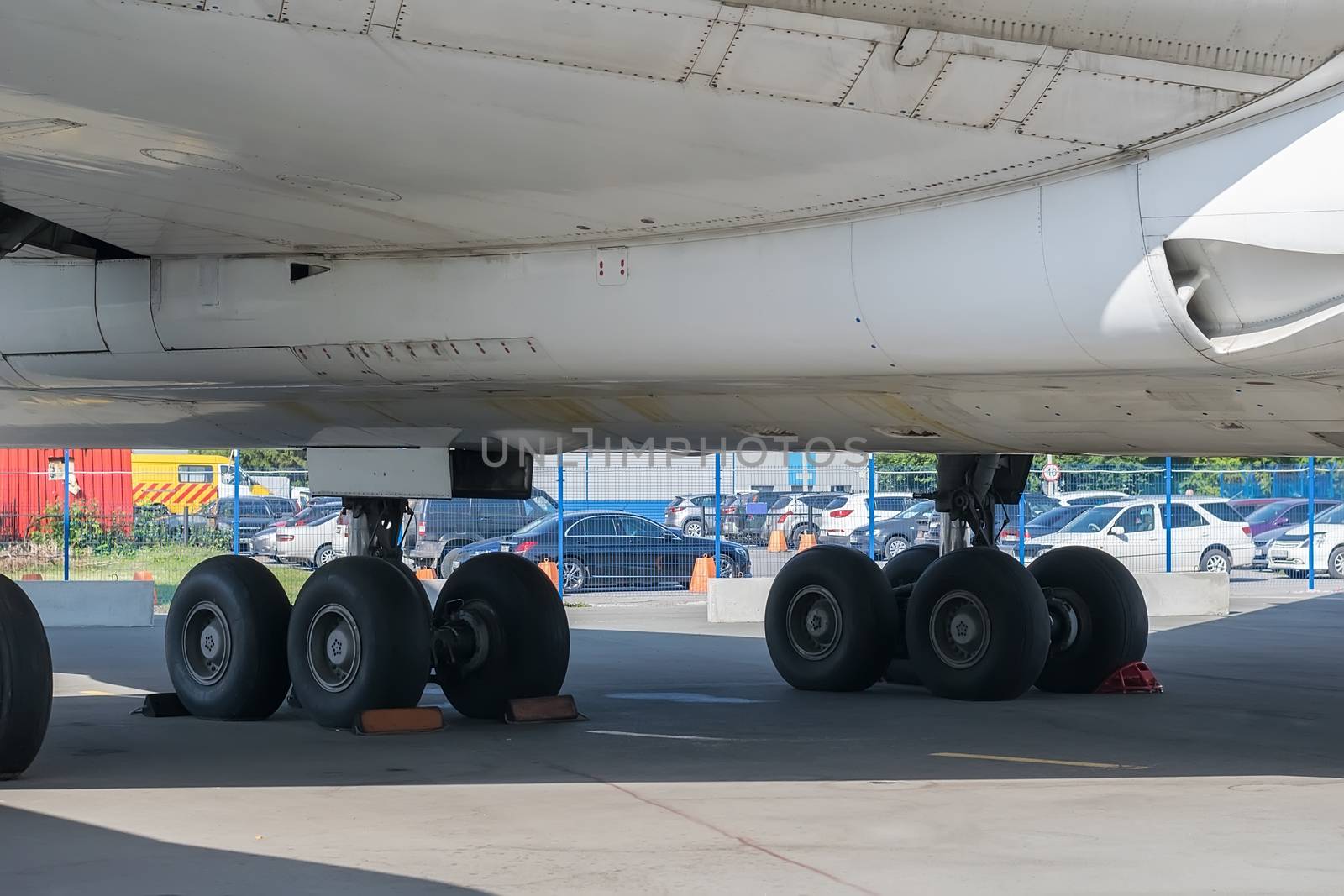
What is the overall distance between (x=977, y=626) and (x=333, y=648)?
428 cm

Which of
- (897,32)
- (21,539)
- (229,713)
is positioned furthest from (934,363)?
(21,539)

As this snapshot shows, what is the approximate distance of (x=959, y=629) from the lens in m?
9.94

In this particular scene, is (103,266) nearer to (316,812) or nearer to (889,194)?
(316,812)

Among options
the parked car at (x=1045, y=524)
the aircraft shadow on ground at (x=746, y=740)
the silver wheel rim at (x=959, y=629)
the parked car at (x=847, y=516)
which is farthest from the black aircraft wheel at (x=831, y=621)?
the parked car at (x=1045, y=524)

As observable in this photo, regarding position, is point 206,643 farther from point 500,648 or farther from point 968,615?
point 968,615

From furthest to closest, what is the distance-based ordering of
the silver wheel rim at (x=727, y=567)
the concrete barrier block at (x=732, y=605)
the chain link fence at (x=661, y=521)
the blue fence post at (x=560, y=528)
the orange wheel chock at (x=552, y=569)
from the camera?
the silver wheel rim at (x=727, y=567), the orange wheel chock at (x=552, y=569), the chain link fence at (x=661, y=521), the blue fence post at (x=560, y=528), the concrete barrier block at (x=732, y=605)

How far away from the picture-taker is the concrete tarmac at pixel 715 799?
15.8ft

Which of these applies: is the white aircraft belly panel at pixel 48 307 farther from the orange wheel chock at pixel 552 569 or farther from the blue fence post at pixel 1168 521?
the blue fence post at pixel 1168 521

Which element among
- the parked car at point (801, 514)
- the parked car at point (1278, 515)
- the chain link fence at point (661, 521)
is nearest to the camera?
the chain link fence at point (661, 521)

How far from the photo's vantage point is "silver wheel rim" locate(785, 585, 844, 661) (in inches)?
425

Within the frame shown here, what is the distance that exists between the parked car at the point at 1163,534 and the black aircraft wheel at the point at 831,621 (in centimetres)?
1389

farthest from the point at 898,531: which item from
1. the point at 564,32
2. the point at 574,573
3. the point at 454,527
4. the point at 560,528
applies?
the point at 564,32

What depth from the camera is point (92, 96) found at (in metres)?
4.65

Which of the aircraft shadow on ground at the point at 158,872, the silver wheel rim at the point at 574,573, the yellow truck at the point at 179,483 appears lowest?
the aircraft shadow on ground at the point at 158,872
